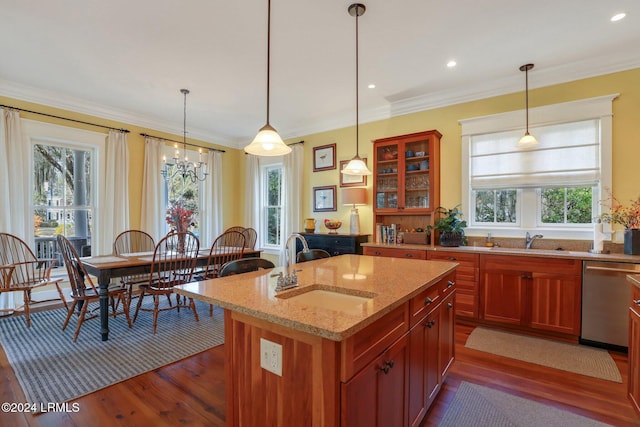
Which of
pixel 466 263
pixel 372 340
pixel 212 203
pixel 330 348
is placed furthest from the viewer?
pixel 212 203

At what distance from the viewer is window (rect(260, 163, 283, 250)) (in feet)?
19.9

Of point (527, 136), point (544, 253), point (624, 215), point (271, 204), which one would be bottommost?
point (544, 253)

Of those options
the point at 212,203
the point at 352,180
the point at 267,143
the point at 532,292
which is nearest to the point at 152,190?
the point at 212,203

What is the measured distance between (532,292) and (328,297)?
2.53 metres

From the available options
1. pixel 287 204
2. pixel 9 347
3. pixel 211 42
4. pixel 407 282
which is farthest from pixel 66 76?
pixel 407 282

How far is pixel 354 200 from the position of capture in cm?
459

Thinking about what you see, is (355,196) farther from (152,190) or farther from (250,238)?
(152,190)

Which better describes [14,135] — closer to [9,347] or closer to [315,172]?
[9,347]

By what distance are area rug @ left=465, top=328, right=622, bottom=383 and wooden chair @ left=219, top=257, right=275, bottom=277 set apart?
2.14m

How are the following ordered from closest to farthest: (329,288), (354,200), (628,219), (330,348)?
1. (330,348)
2. (329,288)
3. (628,219)
4. (354,200)

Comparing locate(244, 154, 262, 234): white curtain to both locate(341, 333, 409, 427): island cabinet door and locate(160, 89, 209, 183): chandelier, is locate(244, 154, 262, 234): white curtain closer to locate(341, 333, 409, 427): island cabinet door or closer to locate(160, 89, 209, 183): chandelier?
locate(160, 89, 209, 183): chandelier

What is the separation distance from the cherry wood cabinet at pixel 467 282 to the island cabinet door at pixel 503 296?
0.23 ft

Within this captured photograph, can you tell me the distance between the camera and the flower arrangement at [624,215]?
2.97 m

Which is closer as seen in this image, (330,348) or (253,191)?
(330,348)
